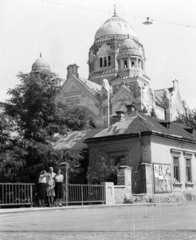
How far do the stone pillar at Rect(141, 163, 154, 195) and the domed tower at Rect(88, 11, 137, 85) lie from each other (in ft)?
182

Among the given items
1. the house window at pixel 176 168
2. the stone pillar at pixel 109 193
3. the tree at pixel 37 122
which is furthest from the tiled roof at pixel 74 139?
the stone pillar at pixel 109 193

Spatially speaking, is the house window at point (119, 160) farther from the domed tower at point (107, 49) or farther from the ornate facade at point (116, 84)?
the domed tower at point (107, 49)

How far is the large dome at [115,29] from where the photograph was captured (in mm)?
88938

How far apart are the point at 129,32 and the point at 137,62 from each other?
15.0m

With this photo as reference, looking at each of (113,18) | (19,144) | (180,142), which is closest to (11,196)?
(19,144)

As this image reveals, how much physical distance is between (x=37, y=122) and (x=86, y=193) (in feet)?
26.1

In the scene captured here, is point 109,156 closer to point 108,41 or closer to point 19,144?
point 19,144

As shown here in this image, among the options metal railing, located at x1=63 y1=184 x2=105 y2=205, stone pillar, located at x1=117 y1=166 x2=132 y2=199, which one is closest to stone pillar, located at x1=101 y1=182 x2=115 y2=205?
metal railing, located at x1=63 y1=184 x2=105 y2=205

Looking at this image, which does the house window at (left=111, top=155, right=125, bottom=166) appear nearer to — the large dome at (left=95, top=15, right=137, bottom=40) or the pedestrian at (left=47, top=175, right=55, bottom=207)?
the pedestrian at (left=47, top=175, right=55, bottom=207)

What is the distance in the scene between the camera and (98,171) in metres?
28.1

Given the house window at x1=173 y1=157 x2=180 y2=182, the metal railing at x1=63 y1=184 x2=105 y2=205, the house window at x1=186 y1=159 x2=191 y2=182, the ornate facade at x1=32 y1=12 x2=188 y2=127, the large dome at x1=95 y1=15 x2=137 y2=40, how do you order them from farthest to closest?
1. the large dome at x1=95 y1=15 x2=137 y2=40
2. the ornate facade at x1=32 y1=12 x2=188 y2=127
3. the house window at x1=186 y1=159 x2=191 y2=182
4. the house window at x1=173 y1=157 x2=180 y2=182
5. the metal railing at x1=63 y1=184 x2=105 y2=205

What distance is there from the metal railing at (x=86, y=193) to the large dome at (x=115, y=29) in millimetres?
68668

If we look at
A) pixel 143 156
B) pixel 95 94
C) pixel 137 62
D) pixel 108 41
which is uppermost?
pixel 108 41

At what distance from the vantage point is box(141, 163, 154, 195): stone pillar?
26.5 meters
